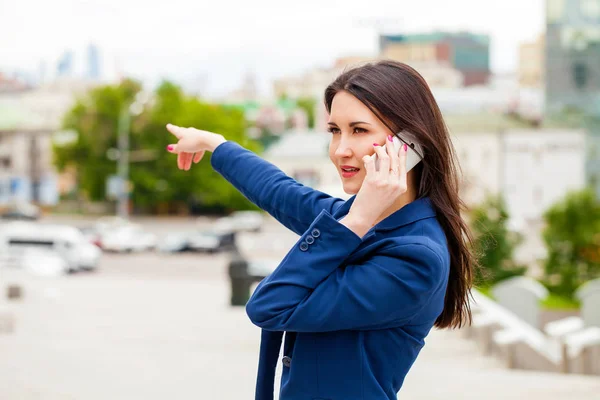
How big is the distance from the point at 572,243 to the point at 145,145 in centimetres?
2899

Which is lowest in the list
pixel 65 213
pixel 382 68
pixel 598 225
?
pixel 65 213

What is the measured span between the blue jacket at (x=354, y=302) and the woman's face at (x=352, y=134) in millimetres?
118

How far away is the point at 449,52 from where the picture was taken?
84.4 metres

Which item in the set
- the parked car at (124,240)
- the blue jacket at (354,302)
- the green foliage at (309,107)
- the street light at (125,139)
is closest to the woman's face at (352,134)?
the blue jacket at (354,302)

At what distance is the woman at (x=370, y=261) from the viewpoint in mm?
1452

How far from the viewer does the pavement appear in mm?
5398

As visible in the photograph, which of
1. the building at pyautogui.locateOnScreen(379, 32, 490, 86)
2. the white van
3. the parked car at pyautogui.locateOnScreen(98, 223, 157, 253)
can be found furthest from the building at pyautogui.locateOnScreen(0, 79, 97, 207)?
the building at pyautogui.locateOnScreen(379, 32, 490, 86)

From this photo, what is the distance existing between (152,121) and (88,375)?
41.4m

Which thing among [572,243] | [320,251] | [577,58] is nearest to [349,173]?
[320,251]

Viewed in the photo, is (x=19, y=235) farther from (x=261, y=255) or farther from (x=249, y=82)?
(x=249, y=82)

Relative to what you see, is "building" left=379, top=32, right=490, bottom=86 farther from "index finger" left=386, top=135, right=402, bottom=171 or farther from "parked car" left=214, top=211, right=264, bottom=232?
"index finger" left=386, top=135, right=402, bottom=171

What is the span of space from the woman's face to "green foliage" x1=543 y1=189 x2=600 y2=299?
2067 centimetres

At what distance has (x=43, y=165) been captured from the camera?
57438mm

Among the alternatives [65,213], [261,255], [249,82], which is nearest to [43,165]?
[65,213]
